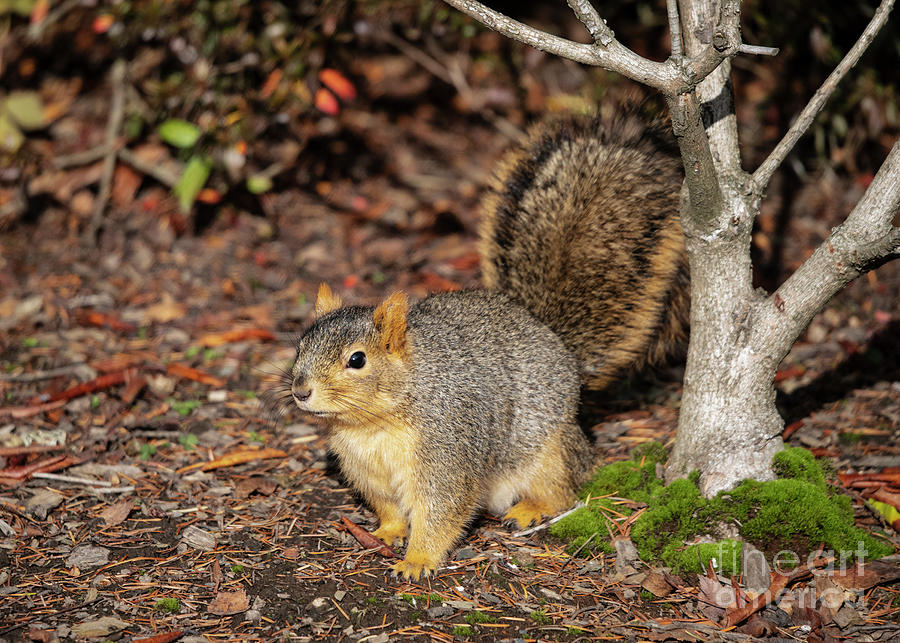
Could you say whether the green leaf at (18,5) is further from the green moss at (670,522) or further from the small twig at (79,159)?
the green moss at (670,522)

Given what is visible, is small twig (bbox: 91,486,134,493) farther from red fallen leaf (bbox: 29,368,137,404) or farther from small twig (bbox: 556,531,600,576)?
small twig (bbox: 556,531,600,576)

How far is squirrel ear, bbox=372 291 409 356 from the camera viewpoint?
3.07 metres

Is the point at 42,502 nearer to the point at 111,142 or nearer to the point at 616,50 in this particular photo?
the point at 616,50

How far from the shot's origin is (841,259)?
9.39ft

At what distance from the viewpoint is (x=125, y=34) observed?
17.2ft

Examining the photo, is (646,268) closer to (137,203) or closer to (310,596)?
(310,596)

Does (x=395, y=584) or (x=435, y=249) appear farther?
(x=435, y=249)

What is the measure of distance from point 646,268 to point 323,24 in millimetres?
2647

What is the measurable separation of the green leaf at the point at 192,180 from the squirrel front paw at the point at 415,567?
2997 mm

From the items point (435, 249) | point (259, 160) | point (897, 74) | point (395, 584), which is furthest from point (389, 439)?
point (897, 74)

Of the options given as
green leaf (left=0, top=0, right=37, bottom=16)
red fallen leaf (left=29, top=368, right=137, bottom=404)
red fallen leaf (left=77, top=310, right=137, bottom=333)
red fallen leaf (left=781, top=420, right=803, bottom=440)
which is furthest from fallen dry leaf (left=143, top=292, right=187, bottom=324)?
red fallen leaf (left=781, top=420, right=803, bottom=440)

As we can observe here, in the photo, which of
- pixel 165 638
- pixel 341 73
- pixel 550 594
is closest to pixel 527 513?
pixel 550 594

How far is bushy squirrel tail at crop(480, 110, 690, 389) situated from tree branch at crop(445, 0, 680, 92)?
34.0 inches

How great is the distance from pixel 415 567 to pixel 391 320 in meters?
0.87
